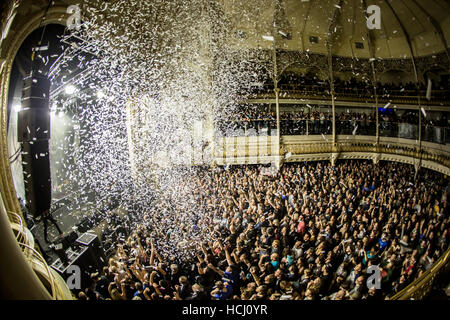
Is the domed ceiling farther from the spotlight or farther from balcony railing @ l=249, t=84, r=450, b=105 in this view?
the spotlight

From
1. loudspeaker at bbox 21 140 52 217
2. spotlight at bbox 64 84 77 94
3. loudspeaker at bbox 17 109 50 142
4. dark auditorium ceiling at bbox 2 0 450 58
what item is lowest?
loudspeaker at bbox 21 140 52 217

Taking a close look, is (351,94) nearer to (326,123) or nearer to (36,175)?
(326,123)

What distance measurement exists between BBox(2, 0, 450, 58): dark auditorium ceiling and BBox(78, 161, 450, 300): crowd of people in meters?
0.78

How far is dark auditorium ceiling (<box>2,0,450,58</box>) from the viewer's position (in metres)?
1.00

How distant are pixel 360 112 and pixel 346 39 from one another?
20.3 inches

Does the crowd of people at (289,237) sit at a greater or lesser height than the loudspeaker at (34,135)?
lesser

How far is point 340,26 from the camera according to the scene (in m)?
1.13

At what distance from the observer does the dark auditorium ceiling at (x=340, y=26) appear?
100 cm

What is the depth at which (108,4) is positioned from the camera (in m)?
0.90

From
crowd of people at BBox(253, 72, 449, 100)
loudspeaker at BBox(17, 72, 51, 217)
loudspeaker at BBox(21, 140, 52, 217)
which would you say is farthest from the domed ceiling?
loudspeaker at BBox(21, 140, 52, 217)

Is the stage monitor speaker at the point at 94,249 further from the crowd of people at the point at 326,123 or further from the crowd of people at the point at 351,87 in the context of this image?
the crowd of people at the point at 351,87

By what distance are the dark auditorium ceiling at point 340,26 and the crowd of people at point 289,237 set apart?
78cm

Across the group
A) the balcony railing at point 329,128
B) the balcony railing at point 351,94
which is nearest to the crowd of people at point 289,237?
the balcony railing at point 329,128
